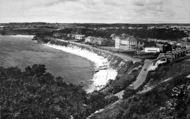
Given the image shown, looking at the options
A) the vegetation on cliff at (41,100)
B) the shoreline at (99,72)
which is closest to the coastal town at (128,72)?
the shoreline at (99,72)

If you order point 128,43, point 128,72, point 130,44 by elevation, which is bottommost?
point 128,72

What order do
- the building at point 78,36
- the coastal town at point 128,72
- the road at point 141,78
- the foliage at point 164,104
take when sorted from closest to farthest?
the foliage at point 164,104 → the coastal town at point 128,72 → the road at point 141,78 → the building at point 78,36

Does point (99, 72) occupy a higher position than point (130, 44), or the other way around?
point (130, 44)

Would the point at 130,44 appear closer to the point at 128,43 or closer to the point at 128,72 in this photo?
the point at 128,43

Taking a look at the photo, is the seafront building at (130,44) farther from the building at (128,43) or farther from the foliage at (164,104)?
the foliage at (164,104)

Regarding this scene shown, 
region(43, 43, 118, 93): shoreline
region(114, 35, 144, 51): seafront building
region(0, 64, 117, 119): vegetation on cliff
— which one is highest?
region(114, 35, 144, 51): seafront building

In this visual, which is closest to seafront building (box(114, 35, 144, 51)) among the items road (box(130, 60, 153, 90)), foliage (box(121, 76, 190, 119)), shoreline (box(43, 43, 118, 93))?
shoreline (box(43, 43, 118, 93))

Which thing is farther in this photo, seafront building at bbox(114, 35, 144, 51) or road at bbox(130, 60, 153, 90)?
seafront building at bbox(114, 35, 144, 51)

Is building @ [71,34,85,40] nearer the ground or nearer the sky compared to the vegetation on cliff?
nearer the sky

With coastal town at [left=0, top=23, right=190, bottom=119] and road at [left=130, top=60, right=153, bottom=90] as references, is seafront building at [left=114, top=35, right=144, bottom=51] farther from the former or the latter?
road at [left=130, top=60, right=153, bottom=90]

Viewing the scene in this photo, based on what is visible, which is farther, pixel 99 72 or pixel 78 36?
pixel 78 36

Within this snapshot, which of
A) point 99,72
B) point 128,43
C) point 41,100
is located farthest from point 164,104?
point 128,43

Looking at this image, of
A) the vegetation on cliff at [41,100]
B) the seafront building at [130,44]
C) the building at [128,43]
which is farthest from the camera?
the building at [128,43]

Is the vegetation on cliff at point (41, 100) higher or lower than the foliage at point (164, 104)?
lower
